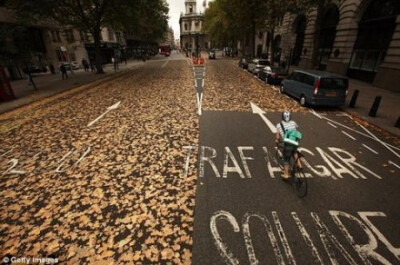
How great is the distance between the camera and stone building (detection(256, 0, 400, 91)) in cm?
1633

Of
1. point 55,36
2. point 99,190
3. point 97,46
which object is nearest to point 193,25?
point 55,36

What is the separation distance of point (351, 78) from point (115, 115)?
878 inches

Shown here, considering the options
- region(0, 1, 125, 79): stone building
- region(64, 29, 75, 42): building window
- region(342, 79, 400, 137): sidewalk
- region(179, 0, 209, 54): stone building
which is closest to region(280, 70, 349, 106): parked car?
region(342, 79, 400, 137): sidewalk

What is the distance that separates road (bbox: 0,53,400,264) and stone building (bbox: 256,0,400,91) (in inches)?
440

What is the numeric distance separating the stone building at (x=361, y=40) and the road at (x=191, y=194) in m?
11.2

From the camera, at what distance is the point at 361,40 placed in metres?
19.8

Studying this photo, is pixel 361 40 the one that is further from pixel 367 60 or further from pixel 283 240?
pixel 283 240

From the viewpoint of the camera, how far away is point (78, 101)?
13664 mm

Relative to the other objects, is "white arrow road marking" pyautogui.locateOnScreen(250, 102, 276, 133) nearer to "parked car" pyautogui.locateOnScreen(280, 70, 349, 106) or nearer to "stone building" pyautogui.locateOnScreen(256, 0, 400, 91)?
"parked car" pyautogui.locateOnScreen(280, 70, 349, 106)

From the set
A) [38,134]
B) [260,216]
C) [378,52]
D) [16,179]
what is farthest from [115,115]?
[378,52]

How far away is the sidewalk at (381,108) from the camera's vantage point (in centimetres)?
948

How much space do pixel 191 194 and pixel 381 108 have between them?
12.5 m

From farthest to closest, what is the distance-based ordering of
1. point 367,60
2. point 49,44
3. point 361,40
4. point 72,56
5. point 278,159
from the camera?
point 72,56, point 49,44, point 361,40, point 367,60, point 278,159

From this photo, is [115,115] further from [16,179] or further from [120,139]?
[16,179]
